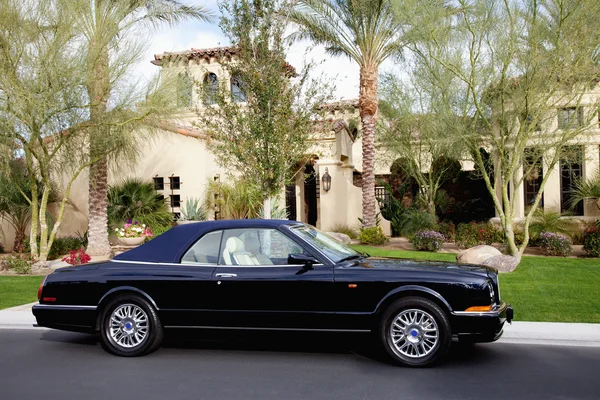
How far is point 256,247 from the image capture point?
6613 mm

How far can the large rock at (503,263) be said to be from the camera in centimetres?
1316

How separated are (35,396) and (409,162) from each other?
18965 millimetres

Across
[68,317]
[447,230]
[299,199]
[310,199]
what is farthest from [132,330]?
[310,199]

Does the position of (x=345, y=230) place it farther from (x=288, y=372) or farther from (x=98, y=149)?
(x=288, y=372)

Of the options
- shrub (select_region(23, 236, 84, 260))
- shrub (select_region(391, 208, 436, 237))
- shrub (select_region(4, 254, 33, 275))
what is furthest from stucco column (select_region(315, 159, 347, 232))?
shrub (select_region(4, 254, 33, 275))

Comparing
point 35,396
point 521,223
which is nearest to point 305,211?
point 521,223

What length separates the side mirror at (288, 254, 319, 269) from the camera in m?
6.10

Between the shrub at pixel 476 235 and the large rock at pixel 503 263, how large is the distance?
181 inches

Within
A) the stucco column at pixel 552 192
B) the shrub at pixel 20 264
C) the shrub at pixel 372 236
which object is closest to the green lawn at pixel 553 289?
the shrub at pixel 372 236

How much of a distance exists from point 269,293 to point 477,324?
2.11m

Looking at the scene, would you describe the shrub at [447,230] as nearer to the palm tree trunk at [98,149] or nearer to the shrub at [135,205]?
the shrub at [135,205]

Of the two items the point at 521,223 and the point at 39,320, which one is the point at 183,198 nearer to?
the point at 521,223

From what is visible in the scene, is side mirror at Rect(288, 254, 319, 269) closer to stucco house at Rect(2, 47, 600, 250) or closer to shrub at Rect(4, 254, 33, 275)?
stucco house at Rect(2, 47, 600, 250)

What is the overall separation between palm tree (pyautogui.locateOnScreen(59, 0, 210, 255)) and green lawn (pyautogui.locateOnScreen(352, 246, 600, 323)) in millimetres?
9291
